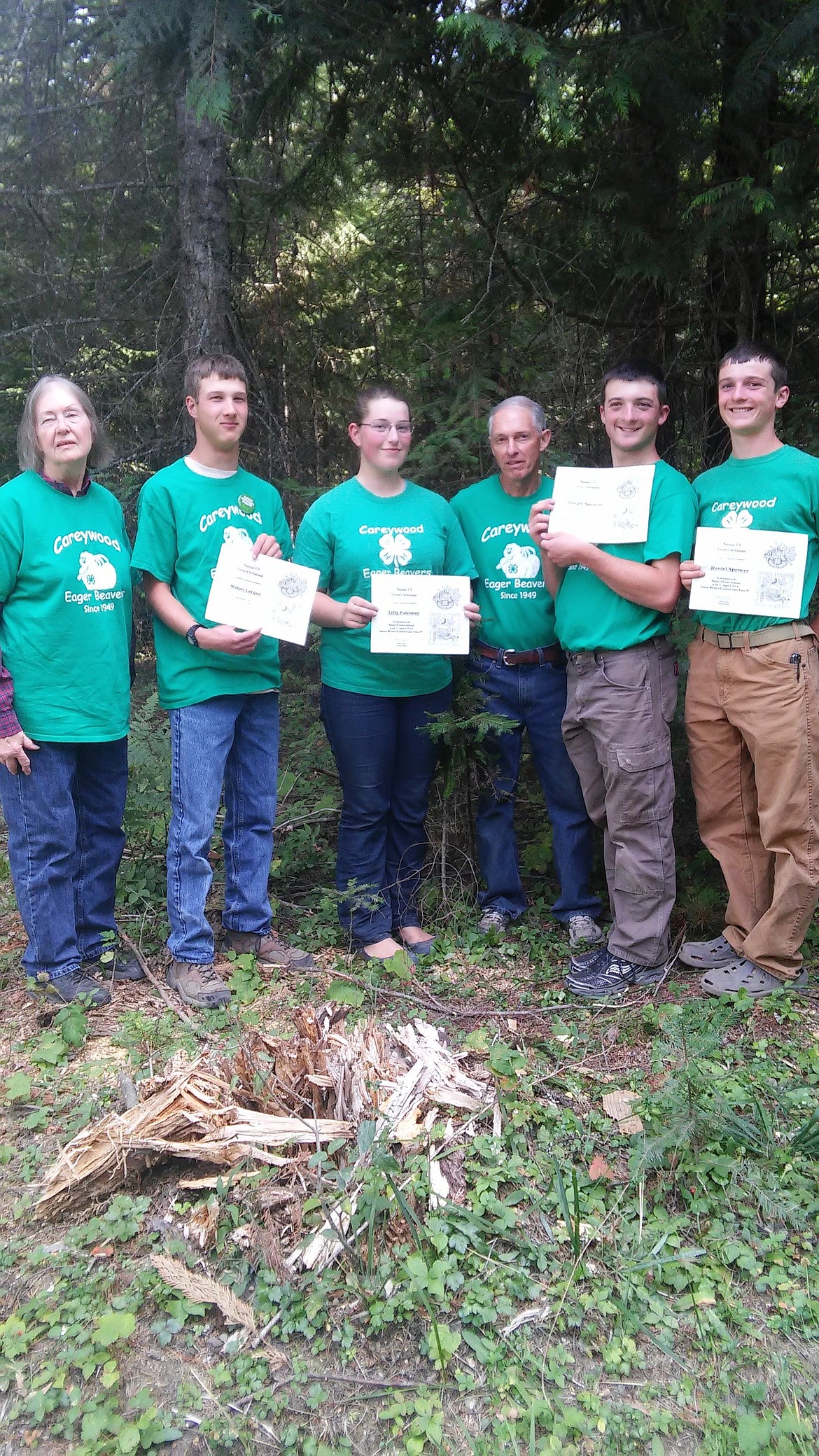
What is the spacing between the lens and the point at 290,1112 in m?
3.23

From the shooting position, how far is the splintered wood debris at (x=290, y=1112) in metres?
2.99

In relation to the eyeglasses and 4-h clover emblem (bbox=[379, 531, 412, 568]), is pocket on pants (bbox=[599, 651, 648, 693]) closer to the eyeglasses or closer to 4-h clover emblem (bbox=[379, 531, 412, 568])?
4-h clover emblem (bbox=[379, 531, 412, 568])

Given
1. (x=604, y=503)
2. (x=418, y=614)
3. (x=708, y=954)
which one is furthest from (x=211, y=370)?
(x=708, y=954)

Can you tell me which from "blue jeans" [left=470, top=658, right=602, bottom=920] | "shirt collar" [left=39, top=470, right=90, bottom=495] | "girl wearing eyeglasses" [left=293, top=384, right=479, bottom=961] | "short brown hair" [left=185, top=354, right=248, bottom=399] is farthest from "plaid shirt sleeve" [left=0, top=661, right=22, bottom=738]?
"blue jeans" [left=470, top=658, right=602, bottom=920]

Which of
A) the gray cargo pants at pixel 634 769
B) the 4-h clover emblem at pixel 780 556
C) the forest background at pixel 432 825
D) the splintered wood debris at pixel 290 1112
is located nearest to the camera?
the forest background at pixel 432 825

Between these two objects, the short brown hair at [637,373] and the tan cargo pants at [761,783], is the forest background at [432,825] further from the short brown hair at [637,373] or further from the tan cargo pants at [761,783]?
the short brown hair at [637,373]

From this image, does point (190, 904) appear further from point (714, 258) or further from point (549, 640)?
point (714, 258)

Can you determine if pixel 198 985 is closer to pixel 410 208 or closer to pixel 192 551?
pixel 192 551

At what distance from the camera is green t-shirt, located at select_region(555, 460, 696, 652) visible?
397 centimetres

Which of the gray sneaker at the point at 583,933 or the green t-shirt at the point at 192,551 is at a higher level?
the green t-shirt at the point at 192,551

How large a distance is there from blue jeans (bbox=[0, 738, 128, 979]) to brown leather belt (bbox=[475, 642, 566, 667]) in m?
1.72

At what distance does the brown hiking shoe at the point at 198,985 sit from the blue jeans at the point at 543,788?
141cm

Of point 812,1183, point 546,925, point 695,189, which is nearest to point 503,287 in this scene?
point 695,189

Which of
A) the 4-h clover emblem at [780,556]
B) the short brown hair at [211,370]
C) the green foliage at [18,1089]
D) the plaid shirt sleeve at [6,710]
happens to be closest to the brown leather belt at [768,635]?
the 4-h clover emblem at [780,556]
